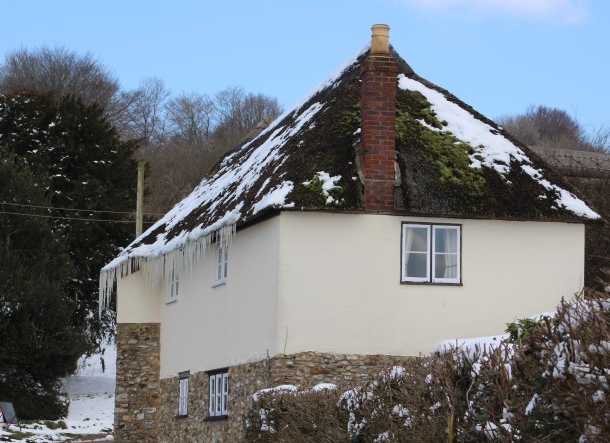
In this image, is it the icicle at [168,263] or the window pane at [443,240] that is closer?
the window pane at [443,240]

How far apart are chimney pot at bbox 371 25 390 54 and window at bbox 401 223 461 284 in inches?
119

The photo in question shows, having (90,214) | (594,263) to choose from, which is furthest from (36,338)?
(594,263)

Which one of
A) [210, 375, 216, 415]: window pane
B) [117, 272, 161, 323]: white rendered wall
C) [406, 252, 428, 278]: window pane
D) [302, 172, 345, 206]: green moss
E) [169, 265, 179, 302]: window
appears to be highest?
[302, 172, 345, 206]: green moss

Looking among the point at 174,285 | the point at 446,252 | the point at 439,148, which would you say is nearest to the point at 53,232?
the point at 174,285

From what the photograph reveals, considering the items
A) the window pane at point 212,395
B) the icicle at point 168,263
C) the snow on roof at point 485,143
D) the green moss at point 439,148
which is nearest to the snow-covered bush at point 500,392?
the green moss at point 439,148

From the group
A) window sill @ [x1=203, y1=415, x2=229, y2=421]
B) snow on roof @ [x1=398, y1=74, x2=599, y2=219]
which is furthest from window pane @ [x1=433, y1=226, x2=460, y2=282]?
window sill @ [x1=203, y1=415, x2=229, y2=421]

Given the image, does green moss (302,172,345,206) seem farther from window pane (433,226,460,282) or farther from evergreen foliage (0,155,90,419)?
evergreen foliage (0,155,90,419)

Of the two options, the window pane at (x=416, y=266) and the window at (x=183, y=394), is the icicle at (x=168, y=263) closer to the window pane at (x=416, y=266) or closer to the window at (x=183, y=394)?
the window at (x=183, y=394)

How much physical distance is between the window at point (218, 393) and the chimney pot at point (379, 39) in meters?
6.25

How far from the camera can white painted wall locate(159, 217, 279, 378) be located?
1734 cm

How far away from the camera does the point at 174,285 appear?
2325 cm

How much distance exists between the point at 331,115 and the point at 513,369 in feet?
40.4

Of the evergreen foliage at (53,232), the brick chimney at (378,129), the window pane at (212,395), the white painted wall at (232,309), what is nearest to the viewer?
the brick chimney at (378,129)

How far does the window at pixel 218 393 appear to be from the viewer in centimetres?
1928
